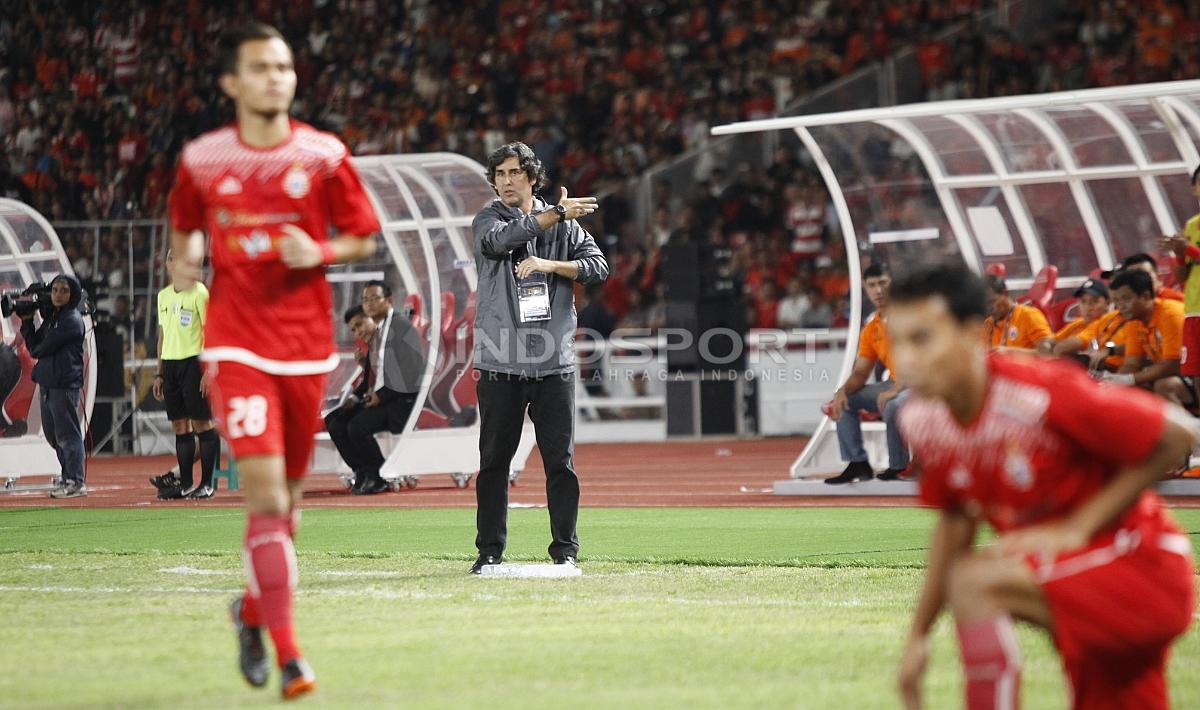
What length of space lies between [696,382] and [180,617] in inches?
662

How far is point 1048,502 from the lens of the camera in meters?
4.17

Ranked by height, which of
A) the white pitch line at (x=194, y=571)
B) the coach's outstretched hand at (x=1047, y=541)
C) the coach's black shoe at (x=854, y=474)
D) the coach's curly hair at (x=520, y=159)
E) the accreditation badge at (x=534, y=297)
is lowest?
the coach's black shoe at (x=854, y=474)

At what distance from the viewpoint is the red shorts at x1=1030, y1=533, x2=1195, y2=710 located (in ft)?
13.1

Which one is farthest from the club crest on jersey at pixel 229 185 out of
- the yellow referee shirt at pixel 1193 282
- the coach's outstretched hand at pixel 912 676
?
the yellow referee shirt at pixel 1193 282

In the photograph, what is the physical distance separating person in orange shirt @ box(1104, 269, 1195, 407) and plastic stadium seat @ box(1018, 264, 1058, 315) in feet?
4.67

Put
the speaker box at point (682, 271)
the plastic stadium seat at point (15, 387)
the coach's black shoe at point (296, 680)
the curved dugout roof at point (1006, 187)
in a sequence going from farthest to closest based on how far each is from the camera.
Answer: the speaker box at point (682, 271)
the plastic stadium seat at point (15, 387)
the curved dugout roof at point (1006, 187)
the coach's black shoe at point (296, 680)

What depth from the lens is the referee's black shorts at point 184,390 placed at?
49.9 ft

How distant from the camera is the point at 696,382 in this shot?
24.1 metres

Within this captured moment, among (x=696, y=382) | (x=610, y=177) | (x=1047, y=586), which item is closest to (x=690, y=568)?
(x=1047, y=586)

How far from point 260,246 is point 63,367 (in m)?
10.6

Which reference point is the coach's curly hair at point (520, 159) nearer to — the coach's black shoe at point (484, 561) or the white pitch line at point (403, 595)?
the coach's black shoe at point (484, 561)

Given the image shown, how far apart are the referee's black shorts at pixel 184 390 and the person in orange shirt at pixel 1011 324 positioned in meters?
6.82

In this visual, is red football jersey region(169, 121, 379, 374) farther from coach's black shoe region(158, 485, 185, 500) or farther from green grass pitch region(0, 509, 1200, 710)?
coach's black shoe region(158, 485, 185, 500)

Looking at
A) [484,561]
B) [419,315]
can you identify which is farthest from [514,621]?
[419,315]
